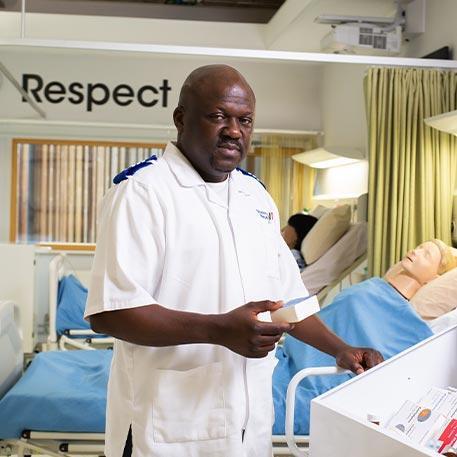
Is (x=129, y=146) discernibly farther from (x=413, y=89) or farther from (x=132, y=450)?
(x=132, y=450)

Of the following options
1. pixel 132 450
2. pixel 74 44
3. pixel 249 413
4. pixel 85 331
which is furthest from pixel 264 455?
pixel 85 331

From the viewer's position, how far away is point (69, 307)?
4.97m

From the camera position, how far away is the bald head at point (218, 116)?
4.73 feet

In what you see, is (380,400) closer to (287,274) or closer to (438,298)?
(287,274)

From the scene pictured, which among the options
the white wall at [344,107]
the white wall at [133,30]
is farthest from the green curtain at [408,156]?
the white wall at [133,30]

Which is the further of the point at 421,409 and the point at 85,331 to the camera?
the point at 85,331

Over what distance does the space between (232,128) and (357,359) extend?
23.2 inches

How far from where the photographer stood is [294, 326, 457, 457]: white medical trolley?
1205 millimetres

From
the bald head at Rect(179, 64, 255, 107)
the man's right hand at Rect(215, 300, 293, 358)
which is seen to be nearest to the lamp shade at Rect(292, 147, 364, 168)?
the bald head at Rect(179, 64, 255, 107)

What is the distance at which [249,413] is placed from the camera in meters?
1.50

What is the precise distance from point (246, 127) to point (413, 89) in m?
2.87

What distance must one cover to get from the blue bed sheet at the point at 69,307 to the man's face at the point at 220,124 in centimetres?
365

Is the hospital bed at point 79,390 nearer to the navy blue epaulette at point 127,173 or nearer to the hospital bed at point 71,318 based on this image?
the navy blue epaulette at point 127,173

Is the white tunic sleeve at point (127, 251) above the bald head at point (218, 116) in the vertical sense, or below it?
below
